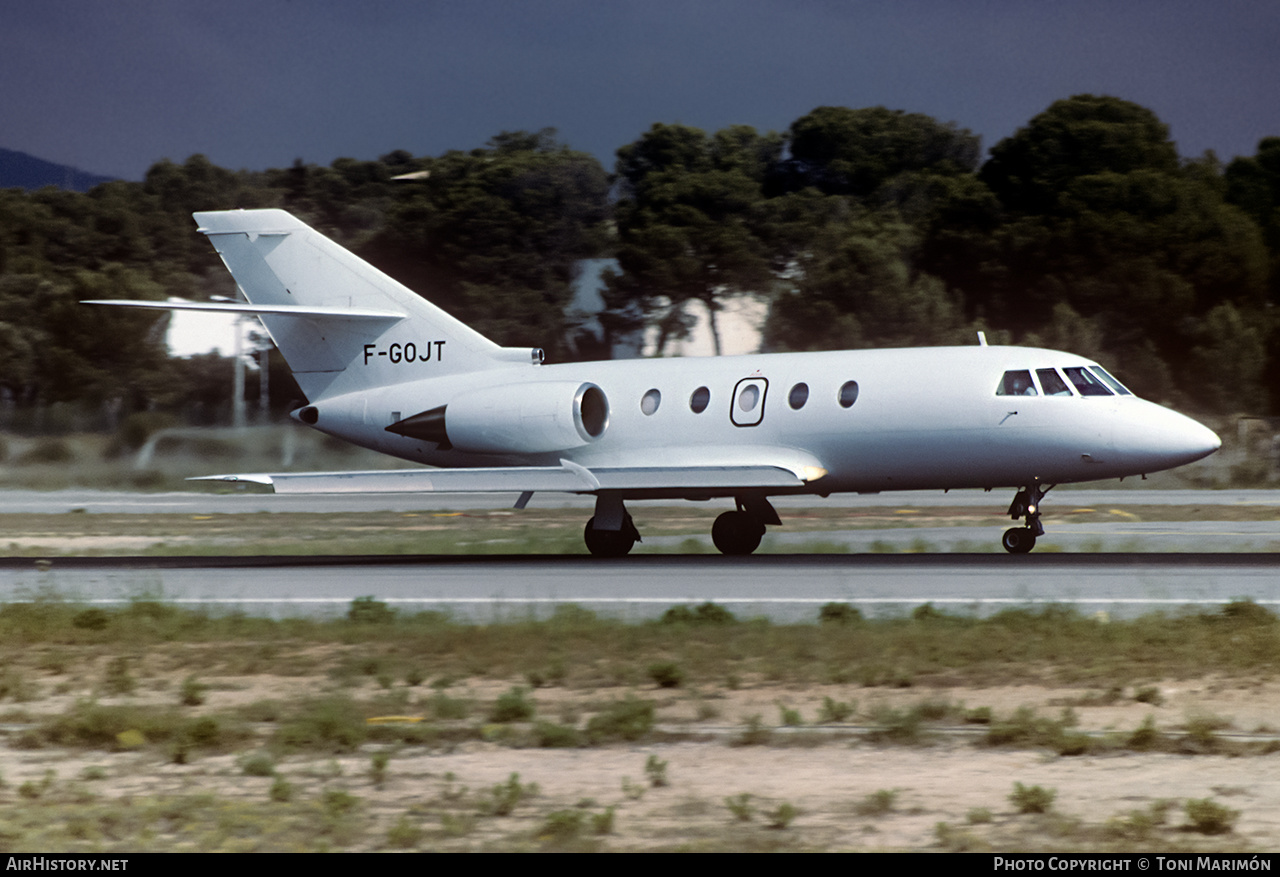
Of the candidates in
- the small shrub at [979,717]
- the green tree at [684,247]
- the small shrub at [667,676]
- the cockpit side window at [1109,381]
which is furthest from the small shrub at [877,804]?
the green tree at [684,247]

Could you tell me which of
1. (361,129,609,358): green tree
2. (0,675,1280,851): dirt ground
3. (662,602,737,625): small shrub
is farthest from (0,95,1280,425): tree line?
(0,675,1280,851): dirt ground

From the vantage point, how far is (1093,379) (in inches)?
810

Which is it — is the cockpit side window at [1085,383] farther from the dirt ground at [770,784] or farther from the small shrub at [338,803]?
the small shrub at [338,803]

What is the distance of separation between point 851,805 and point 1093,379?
14608 mm

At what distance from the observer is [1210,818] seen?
6.66 meters

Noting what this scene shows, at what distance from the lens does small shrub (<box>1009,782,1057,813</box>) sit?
7.04m

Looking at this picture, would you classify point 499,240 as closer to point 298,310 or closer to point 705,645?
point 298,310

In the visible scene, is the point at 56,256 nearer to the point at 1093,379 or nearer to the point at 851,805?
the point at 1093,379

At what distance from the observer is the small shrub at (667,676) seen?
1080cm

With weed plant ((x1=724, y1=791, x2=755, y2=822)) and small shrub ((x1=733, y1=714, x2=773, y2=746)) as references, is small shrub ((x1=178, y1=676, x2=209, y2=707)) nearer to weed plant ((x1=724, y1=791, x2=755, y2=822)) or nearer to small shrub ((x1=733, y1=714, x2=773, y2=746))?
small shrub ((x1=733, y1=714, x2=773, y2=746))

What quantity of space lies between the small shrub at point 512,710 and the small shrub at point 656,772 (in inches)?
68.3

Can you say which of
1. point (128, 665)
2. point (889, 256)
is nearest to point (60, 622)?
point (128, 665)

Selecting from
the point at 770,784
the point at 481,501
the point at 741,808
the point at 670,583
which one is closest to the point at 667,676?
the point at 770,784

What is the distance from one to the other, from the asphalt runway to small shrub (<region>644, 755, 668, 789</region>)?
6.21 metres
